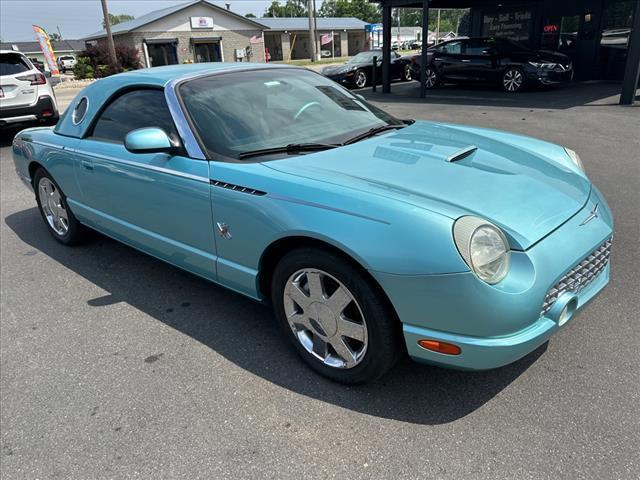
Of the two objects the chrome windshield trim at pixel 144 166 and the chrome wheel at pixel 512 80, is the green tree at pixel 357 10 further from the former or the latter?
the chrome windshield trim at pixel 144 166

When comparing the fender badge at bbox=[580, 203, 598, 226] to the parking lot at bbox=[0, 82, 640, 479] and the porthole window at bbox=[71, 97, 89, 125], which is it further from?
the porthole window at bbox=[71, 97, 89, 125]

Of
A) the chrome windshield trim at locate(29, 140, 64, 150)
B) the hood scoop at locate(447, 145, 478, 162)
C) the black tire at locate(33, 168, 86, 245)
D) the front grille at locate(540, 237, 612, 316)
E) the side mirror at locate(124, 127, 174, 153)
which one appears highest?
the side mirror at locate(124, 127, 174, 153)

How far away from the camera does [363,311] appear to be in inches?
90.1

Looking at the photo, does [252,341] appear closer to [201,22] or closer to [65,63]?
[201,22]

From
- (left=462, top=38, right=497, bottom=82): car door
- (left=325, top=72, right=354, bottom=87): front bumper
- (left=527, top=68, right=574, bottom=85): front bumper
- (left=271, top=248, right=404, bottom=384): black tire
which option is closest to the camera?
(left=271, top=248, right=404, bottom=384): black tire

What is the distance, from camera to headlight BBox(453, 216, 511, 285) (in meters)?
2.01

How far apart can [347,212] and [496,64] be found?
1413 cm

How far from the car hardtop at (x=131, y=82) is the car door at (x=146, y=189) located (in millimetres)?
69

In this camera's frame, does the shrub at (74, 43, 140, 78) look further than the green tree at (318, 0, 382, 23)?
No

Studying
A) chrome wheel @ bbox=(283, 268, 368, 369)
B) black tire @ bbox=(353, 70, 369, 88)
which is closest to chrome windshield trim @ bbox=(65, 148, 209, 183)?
chrome wheel @ bbox=(283, 268, 368, 369)

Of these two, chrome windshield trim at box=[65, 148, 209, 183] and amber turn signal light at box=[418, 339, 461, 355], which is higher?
chrome windshield trim at box=[65, 148, 209, 183]

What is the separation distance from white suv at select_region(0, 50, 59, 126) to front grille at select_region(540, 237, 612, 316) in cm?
1062

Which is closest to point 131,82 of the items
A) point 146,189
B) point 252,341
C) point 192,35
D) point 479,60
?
point 146,189

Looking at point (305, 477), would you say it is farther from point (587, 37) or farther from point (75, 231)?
point (587, 37)
